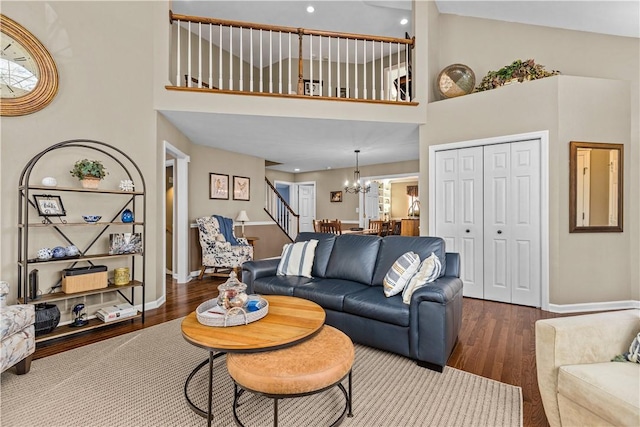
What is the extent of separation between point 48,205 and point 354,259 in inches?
112

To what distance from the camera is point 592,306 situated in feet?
11.7

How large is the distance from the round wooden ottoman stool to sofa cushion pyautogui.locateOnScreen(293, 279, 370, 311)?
95 centimetres

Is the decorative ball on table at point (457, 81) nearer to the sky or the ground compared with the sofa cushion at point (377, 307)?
nearer to the sky

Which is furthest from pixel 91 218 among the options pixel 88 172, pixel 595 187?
pixel 595 187

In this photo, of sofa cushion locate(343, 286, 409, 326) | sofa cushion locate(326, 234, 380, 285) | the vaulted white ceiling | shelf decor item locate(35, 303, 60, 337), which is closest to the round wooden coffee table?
sofa cushion locate(343, 286, 409, 326)

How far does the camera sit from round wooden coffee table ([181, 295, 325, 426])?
1572 mm

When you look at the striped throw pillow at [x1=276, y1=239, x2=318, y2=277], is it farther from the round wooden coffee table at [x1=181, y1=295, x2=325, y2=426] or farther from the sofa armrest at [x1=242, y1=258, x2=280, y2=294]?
the round wooden coffee table at [x1=181, y1=295, x2=325, y2=426]

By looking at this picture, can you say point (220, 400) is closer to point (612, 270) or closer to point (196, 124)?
point (196, 124)

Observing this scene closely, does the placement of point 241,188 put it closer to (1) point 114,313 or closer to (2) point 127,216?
(2) point 127,216

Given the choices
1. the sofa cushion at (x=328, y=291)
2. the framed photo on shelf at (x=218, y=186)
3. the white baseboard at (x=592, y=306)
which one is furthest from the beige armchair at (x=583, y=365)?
the framed photo on shelf at (x=218, y=186)

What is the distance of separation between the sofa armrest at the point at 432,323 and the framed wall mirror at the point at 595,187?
245 cm

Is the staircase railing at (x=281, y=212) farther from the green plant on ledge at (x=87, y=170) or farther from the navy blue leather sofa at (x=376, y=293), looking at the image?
the green plant on ledge at (x=87, y=170)

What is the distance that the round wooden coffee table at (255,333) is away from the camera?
157 cm

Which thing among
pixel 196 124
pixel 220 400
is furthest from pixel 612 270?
pixel 196 124
